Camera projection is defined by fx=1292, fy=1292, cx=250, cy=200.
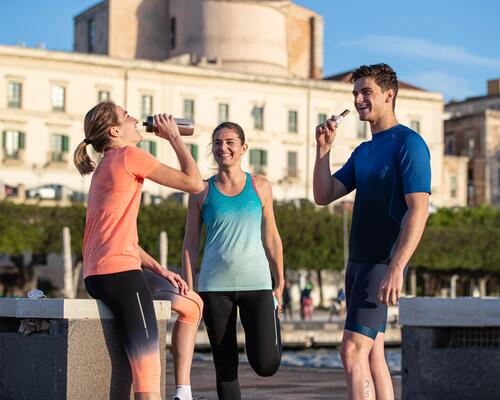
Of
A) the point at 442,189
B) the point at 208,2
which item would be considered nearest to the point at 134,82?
the point at 208,2

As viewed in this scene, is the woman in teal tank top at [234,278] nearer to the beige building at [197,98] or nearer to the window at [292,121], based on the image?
the beige building at [197,98]

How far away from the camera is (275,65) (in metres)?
81.8

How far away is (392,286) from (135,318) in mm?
1304

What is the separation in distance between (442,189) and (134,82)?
2611 cm

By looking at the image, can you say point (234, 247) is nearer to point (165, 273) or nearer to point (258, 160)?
point (165, 273)

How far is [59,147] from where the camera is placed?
68.6 m

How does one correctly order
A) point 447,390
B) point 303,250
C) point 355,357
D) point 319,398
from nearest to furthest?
1. point 355,357
2. point 447,390
3. point 319,398
4. point 303,250

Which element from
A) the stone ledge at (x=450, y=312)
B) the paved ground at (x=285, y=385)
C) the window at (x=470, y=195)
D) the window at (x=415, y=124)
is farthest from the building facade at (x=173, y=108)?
the stone ledge at (x=450, y=312)

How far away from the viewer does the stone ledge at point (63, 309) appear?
6684 mm

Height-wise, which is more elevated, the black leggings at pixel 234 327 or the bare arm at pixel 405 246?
the bare arm at pixel 405 246

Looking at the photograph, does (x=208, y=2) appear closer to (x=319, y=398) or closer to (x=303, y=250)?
(x=303, y=250)

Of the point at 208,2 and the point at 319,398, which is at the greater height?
the point at 208,2

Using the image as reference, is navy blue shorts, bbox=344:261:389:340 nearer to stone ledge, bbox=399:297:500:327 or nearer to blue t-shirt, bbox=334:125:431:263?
blue t-shirt, bbox=334:125:431:263

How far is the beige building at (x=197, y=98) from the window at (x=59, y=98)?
0.18 feet
